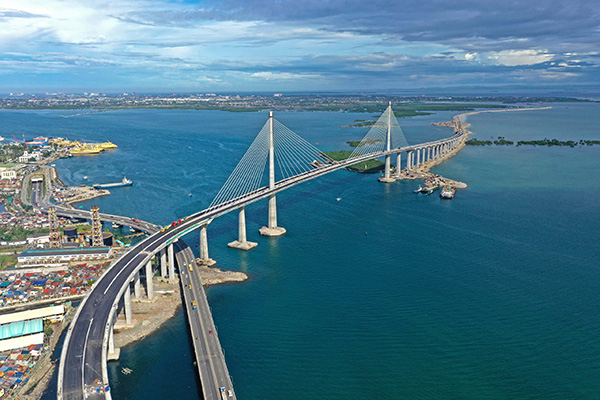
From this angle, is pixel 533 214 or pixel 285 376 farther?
pixel 533 214

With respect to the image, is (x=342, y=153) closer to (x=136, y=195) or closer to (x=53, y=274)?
(x=136, y=195)

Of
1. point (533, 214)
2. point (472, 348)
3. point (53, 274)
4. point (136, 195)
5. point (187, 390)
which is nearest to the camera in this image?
point (187, 390)

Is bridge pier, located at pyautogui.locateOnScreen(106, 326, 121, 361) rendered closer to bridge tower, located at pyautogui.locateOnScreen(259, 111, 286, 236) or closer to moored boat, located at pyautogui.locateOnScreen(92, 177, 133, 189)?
bridge tower, located at pyautogui.locateOnScreen(259, 111, 286, 236)

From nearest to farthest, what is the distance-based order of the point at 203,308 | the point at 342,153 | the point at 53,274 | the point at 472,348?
1. the point at 472,348
2. the point at 203,308
3. the point at 53,274
4. the point at 342,153

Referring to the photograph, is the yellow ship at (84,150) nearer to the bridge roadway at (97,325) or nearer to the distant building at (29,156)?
the distant building at (29,156)

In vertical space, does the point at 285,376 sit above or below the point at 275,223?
below

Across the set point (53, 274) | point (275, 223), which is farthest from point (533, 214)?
point (53, 274)

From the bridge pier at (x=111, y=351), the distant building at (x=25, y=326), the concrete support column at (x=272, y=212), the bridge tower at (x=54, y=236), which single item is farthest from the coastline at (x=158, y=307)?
the bridge tower at (x=54, y=236)
